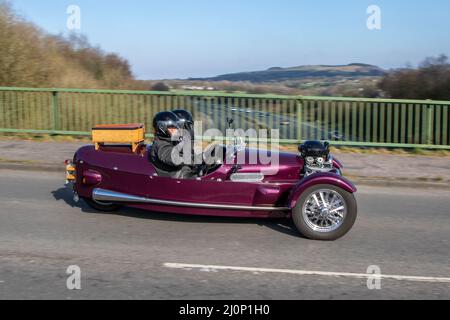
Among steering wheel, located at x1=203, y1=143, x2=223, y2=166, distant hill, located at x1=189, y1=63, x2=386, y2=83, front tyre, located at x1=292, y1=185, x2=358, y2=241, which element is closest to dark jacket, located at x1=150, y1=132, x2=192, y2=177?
steering wheel, located at x1=203, y1=143, x2=223, y2=166

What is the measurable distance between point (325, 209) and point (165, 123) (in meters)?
2.33

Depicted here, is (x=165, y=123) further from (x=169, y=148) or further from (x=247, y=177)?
(x=247, y=177)

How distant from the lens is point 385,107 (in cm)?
1291

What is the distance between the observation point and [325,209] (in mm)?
6402

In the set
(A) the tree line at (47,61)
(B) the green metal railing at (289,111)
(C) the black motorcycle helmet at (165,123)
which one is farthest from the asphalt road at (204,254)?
(A) the tree line at (47,61)

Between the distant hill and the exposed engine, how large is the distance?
832 centimetres

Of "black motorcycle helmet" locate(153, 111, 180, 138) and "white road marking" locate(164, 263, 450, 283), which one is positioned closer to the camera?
"white road marking" locate(164, 263, 450, 283)

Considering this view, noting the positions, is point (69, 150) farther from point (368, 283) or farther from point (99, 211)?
point (368, 283)

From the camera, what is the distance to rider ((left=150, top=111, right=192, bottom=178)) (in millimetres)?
6836

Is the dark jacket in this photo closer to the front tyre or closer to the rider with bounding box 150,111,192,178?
the rider with bounding box 150,111,192,178

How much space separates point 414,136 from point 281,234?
7.64 meters

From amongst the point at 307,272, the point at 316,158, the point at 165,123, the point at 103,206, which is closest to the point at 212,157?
the point at 165,123

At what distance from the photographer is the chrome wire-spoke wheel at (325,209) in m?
6.39
